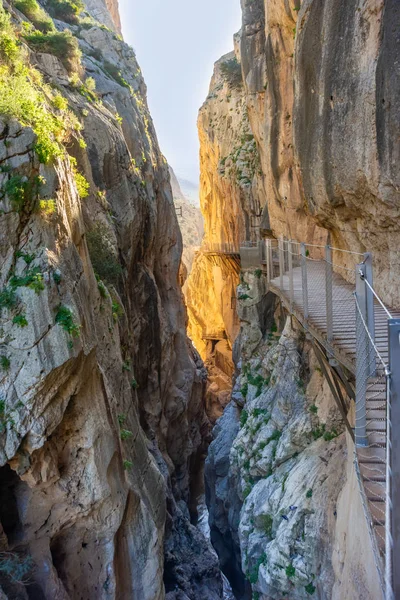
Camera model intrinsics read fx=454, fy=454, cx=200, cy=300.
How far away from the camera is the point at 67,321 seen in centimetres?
805

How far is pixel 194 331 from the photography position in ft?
142

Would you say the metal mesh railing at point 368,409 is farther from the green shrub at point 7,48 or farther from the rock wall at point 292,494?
the green shrub at point 7,48

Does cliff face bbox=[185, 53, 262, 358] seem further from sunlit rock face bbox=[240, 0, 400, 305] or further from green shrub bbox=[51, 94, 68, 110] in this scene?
green shrub bbox=[51, 94, 68, 110]

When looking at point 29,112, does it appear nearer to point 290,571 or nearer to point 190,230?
point 290,571

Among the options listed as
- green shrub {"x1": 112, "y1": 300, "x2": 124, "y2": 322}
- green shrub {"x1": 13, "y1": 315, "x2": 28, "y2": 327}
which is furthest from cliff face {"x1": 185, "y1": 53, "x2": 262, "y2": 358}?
green shrub {"x1": 13, "y1": 315, "x2": 28, "y2": 327}

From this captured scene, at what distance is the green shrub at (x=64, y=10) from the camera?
23.2m

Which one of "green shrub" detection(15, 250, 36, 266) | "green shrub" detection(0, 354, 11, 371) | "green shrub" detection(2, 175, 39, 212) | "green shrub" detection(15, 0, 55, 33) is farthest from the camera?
"green shrub" detection(15, 0, 55, 33)

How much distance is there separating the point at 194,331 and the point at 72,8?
2740cm

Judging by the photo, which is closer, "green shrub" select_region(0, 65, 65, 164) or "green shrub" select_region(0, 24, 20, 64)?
"green shrub" select_region(0, 65, 65, 164)

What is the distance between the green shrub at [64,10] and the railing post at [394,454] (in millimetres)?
26779

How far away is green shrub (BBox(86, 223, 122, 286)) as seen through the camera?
504 inches

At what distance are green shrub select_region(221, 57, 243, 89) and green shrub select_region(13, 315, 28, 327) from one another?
25.6 metres

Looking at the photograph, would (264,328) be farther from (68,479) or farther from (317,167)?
(68,479)

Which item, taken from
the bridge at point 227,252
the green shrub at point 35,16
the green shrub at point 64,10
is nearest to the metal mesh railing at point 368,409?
the green shrub at point 35,16
